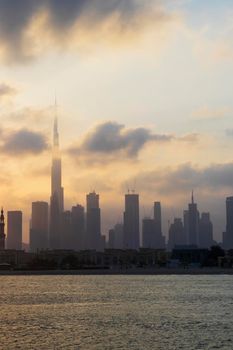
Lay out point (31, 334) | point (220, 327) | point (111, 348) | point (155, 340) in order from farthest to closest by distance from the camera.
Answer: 1. point (220, 327)
2. point (31, 334)
3. point (155, 340)
4. point (111, 348)

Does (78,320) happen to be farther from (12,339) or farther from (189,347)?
(189,347)

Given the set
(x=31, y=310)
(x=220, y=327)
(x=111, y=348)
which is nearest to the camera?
(x=111, y=348)

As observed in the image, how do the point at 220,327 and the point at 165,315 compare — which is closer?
the point at 220,327

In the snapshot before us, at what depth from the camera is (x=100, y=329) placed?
190 feet

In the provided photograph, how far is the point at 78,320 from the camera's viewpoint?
217 feet

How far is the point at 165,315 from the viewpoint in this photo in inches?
2852

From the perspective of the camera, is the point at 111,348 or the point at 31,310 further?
the point at 31,310

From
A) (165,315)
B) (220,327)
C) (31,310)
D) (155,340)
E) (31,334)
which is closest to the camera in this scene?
(155,340)

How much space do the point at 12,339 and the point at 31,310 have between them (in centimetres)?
3004

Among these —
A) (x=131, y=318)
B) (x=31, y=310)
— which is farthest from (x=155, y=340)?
(x=31, y=310)

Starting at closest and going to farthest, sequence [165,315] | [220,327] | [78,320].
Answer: [220,327] < [78,320] < [165,315]

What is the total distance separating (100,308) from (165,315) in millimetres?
13466

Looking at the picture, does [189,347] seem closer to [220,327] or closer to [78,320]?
[220,327]

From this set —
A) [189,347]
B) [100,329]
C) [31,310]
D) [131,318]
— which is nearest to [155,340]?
[189,347]
